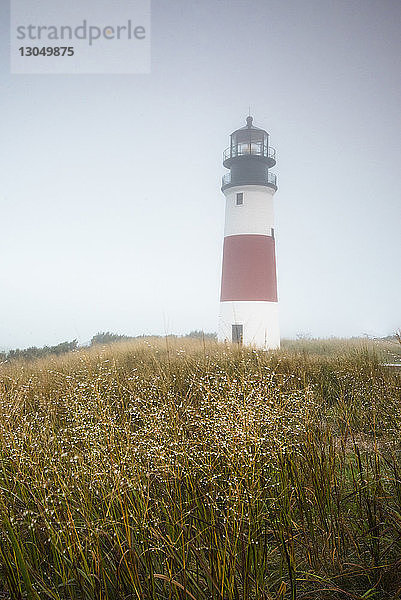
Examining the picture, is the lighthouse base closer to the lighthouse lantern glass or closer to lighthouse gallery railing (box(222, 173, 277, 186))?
lighthouse gallery railing (box(222, 173, 277, 186))

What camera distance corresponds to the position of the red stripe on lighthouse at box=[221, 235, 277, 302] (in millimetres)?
16797

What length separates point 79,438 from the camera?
135 inches

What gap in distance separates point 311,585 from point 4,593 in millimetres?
1733

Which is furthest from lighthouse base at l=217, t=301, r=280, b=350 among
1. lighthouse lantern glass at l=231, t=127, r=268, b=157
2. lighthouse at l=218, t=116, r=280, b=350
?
lighthouse lantern glass at l=231, t=127, r=268, b=157

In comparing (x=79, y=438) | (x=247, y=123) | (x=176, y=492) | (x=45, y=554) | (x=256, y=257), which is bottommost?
(x=45, y=554)

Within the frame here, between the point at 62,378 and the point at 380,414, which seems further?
the point at 62,378

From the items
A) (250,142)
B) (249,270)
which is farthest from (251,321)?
(250,142)

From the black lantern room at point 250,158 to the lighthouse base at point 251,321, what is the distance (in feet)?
14.4

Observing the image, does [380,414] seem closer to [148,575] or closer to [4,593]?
[148,575]

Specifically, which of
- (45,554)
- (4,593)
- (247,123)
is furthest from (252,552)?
(247,123)

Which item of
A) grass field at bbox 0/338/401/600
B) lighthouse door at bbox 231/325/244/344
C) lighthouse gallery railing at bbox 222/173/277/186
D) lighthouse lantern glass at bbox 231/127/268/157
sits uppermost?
lighthouse lantern glass at bbox 231/127/268/157

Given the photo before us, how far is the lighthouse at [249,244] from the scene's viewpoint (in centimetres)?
1680

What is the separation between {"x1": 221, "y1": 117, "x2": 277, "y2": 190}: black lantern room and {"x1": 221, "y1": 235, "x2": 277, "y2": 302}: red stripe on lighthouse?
2.16 metres

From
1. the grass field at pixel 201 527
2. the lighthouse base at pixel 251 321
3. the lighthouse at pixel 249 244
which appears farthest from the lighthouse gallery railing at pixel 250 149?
the grass field at pixel 201 527
